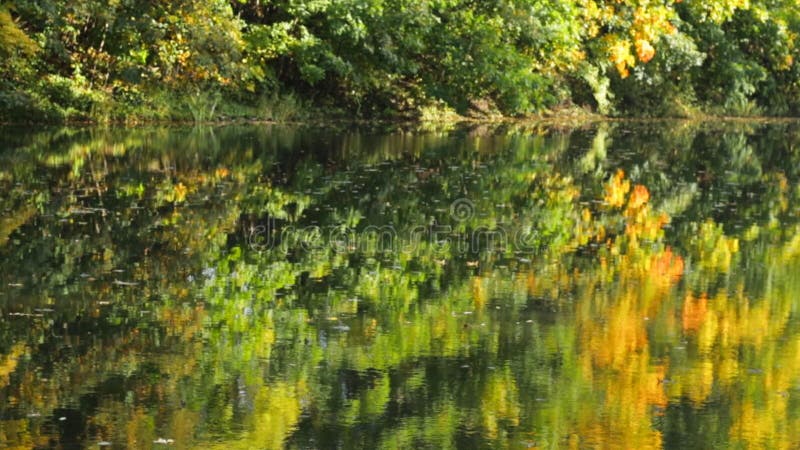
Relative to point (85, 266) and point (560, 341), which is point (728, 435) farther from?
point (85, 266)

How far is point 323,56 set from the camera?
1312 inches

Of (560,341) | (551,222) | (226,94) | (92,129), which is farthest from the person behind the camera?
(226,94)

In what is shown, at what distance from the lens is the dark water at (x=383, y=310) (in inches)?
287

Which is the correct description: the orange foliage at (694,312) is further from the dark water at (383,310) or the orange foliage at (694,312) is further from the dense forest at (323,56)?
the dense forest at (323,56)

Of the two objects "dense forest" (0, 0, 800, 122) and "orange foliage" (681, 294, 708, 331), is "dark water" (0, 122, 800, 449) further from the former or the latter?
"dense forest" (0, 0, 800, 122)

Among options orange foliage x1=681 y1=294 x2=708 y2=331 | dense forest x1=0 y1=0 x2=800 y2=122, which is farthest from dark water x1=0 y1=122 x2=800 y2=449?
dense forest x1=0 y1=0 x2=800 y2=122

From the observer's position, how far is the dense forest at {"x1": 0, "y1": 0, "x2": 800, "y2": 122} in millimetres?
28453

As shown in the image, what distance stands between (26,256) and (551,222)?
6.54 m

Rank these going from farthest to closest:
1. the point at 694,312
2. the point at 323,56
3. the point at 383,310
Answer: the point at 323,56 → the point at 694,312 → the point at 383,310

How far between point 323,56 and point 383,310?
23535mm

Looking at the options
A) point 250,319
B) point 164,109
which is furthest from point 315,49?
point 250,319

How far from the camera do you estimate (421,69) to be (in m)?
36.7

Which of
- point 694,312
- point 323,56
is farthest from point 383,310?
point 323,56

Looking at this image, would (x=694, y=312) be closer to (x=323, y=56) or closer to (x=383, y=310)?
(x=383, y=310)
